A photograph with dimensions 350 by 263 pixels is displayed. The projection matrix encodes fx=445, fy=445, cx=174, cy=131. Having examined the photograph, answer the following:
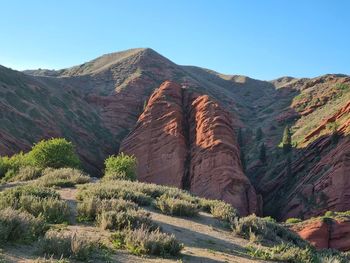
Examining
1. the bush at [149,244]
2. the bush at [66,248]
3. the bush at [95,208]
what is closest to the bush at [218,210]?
the bush at [95,208]

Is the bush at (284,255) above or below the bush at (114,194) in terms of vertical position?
below

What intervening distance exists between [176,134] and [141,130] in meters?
6.84

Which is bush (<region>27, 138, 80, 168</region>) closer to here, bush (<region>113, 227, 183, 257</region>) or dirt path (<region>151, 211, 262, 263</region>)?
dirt path (<region>151, 211, 262, 263</region>)

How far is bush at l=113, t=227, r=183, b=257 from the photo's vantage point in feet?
33.1

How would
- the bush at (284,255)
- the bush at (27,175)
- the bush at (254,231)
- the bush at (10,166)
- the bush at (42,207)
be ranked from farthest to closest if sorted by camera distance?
the bush at (10,166)
the bush at (27,175)
the bush at (254,231)
the bush at (42,207)
the bush at (284,255)

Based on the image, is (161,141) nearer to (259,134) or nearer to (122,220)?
(259,134)

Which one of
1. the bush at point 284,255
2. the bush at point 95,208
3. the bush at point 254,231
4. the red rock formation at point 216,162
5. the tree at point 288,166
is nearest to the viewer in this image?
the bush at point 284,255

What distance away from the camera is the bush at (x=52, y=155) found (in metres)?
40.2

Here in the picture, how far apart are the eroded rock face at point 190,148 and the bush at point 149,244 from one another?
41.7 meters

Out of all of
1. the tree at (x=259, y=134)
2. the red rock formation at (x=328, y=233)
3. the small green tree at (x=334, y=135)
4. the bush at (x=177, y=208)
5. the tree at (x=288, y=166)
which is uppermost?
the tree at (x=259, y=134)

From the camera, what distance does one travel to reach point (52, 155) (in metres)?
41.0

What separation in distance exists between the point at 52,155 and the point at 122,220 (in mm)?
30407

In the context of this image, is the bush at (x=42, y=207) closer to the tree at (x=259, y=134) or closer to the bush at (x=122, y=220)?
the bush at (x=122, y=220)

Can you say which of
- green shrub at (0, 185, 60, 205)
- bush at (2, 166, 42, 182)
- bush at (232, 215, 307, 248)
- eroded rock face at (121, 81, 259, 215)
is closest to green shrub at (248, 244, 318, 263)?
bush at (232, 215, 307, 248)
